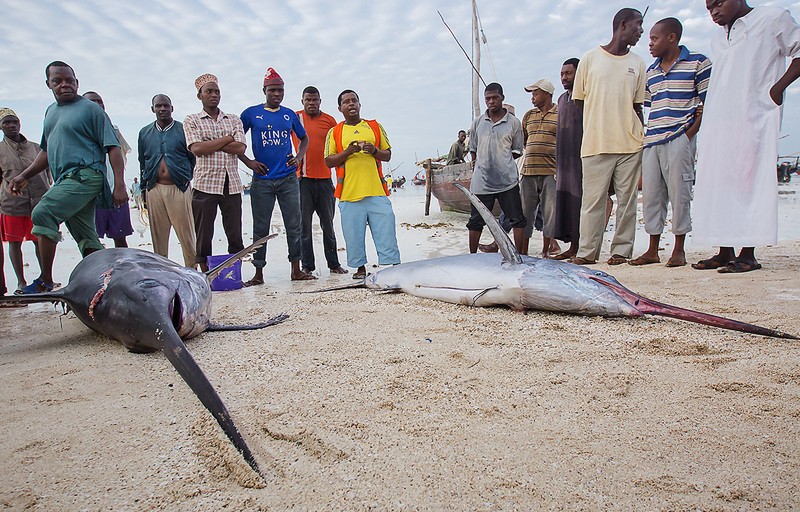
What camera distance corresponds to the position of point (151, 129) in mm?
4926

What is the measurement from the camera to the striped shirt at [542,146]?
5.71 meters

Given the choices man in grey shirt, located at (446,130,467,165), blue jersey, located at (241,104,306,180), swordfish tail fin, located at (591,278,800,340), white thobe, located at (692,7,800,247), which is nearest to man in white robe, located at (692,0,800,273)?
white thobe, located at (692,7,800,247)

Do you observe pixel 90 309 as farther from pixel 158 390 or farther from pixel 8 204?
pixel 8 204

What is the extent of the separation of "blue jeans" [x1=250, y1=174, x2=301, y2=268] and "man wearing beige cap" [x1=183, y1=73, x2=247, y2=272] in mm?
219

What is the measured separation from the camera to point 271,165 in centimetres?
498

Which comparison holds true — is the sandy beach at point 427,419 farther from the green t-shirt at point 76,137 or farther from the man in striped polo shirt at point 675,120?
the man in striped polo shirt at point 675,120

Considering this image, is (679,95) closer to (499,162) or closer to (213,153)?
(499,162)

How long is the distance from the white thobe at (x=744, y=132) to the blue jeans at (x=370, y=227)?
2.87 m

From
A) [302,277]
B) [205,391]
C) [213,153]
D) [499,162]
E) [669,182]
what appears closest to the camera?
[205,391]

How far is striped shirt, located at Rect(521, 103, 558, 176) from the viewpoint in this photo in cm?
571

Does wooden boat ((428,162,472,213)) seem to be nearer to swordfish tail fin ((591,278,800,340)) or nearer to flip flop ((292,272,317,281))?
flip flop ((292,272,317,281))

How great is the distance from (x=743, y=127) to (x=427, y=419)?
3894 mm

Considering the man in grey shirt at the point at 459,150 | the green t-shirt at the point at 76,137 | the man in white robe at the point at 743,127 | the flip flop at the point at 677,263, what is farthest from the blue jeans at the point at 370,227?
the man in grey shirt at the point at 459,150

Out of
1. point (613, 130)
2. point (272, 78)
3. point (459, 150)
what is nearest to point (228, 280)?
point (272, 78)
